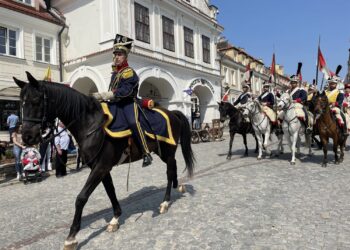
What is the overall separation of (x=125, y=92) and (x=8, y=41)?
14.3 meters

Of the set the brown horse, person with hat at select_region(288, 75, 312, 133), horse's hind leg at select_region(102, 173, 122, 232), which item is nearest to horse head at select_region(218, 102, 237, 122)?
person with hat at select_region(288, 75, 312, 133)

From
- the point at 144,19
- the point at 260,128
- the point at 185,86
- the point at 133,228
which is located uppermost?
the point at 144,19

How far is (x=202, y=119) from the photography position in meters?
26.2

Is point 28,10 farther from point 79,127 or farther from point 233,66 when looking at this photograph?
point 233,66

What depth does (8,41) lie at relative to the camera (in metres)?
15.7

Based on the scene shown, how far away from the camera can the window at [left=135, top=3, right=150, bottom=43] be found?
18.4 meters

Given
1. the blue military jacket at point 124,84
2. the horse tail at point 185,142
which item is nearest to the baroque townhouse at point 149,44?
the horse tail at point 185,142

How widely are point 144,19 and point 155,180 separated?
13788 millimetres

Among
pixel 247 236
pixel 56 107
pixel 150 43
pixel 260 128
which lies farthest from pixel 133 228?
pixel 150 43

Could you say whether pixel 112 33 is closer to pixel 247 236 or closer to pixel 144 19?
pixel 144 19

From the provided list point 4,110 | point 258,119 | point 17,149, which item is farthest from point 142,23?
point 17,149

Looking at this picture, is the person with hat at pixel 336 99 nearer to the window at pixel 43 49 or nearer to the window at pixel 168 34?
the window at pixel 168 34

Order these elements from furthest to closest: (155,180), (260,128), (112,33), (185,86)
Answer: (185,86), (112,33), (260,128), (155,180)

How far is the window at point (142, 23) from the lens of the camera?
60.5 feet
